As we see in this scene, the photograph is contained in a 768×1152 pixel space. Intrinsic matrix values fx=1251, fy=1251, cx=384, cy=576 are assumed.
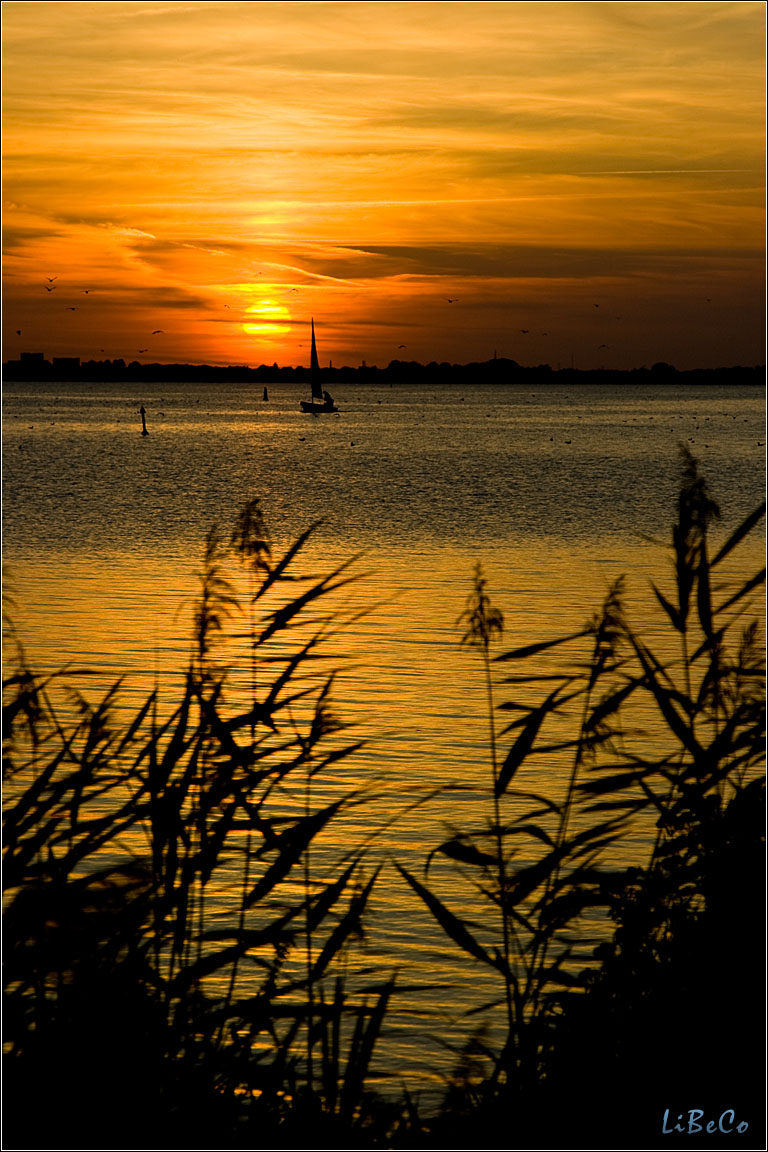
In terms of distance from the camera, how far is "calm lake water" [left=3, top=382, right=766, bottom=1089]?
39.1ft

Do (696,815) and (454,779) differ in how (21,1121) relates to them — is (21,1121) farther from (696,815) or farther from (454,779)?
(454,779)

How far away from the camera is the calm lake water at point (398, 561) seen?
470 inches

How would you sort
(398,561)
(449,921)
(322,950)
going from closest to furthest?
(449,921)
(322,950)
(398,561)

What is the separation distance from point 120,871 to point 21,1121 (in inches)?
36.2

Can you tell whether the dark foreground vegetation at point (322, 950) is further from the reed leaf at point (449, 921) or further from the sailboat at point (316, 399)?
the sailboat at point (316, 399)

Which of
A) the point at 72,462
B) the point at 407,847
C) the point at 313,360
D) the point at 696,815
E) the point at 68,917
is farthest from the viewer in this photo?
the point at 313,360

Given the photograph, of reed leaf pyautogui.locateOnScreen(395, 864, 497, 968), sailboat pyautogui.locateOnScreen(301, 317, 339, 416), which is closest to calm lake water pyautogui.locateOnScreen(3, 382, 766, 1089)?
reed leaf pyautogui.locateOnScreen(395, 864, 497, 968)

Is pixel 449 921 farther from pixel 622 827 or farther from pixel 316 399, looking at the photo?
pixel 316 399

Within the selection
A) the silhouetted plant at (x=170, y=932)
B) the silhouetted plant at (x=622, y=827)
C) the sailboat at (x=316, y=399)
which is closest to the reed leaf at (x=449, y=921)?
the silhouetted plant at (x=622, y=827)

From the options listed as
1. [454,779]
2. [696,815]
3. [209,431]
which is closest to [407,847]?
[454,779]

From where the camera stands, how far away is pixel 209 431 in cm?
13838

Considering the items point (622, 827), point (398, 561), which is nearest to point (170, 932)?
point (622, 827)

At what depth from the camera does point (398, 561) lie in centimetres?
3391

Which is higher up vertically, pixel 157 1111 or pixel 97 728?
pixel 97 728
